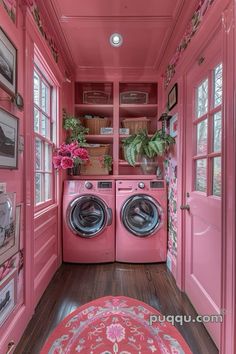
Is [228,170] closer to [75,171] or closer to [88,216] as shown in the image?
[88,216]

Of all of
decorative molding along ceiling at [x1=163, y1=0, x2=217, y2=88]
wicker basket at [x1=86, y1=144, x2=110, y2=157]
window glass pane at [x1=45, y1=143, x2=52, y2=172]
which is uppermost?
decorative molding along ceiling at [x1=163, y1=0, x2=217, y2=88]

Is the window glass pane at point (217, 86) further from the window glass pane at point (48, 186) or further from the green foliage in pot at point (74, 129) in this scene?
the window glass pane at point (48, 186)

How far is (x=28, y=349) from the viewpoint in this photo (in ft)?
4.01

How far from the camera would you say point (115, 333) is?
1321 mm

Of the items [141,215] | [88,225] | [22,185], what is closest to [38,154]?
[22,185]

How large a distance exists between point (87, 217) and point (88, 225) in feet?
0.32

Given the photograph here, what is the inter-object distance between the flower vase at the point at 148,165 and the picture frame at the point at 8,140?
1.63 meters

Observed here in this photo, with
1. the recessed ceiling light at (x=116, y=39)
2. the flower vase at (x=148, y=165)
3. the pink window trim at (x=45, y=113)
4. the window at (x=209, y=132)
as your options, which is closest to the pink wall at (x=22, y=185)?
the pink window trim at (x=45, y=113)

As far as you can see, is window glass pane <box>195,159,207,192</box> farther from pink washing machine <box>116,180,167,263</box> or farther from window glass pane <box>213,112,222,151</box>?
pink washing machine <box>116,180,167,263</box>

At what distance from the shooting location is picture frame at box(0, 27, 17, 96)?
3.43 ft

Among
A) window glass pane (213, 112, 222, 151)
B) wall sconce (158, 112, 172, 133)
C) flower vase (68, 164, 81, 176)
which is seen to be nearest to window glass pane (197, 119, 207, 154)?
window glass pane (213, 112, 222, 151)

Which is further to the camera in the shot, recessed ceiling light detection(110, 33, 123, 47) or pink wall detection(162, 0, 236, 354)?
recessed ceiling light detection(110, 33, 123, 47)

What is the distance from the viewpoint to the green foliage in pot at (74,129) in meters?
2.29

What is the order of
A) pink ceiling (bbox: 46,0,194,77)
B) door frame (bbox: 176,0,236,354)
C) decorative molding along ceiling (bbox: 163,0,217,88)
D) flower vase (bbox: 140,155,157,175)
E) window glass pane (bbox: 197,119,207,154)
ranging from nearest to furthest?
1. door frame (bbox: 176,0,236,354)
2. decorative molding along ceiling (bbox: 163,0,217,88)
3. window glass pane (bbox: 197,119,207,154)
4. pink ceiling (bbox: 46,0,194,77)
5. flower vase (bbox: 140,155,157,175)
